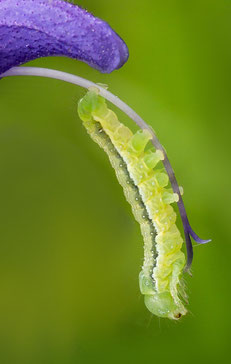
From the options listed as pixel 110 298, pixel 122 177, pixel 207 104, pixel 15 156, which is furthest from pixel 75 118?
pixel 122 177

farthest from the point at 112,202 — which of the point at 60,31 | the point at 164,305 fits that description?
the point at 60,31

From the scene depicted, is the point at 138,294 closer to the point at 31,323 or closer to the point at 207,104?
the point at 31,323

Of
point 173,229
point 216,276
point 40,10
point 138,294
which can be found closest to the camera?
point 40,10

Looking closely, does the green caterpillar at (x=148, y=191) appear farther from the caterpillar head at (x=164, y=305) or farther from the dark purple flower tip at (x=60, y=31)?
the dark purple flower tip at (x=60, y=31)

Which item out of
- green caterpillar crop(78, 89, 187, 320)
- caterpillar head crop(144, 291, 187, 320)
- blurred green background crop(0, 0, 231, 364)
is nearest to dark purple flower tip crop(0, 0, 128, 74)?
green caterpillar crop(78, 89, 187, 320)

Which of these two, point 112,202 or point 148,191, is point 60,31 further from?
point 112,202

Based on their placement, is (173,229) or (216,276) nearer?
(173,229)

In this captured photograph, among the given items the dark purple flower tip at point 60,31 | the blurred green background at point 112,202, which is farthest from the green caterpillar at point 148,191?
the blurred green background at point 112,202
